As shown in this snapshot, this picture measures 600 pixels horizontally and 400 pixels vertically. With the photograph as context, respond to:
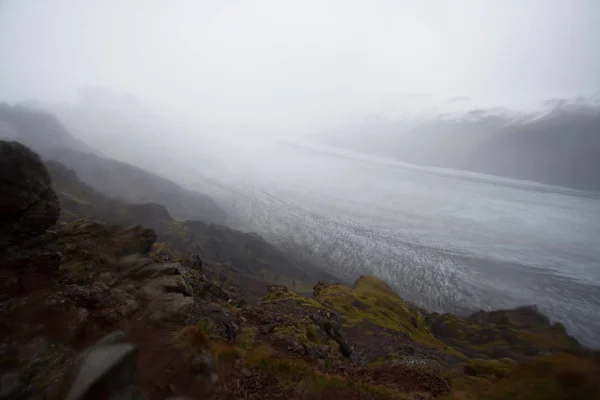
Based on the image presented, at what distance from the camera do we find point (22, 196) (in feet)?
43.3

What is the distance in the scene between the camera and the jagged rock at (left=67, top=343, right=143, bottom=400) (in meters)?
7.43

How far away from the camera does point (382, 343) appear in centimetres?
2620

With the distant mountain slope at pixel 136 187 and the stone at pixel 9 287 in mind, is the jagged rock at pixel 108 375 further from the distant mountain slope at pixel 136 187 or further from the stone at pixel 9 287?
the distant mountain slope at pixel 136 187

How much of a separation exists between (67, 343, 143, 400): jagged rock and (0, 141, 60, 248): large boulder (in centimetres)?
826

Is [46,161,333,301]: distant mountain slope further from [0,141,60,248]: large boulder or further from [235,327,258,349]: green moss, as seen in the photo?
[0,141,60,248]: large boulder

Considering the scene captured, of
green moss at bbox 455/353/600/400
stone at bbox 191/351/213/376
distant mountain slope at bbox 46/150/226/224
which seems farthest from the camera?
distant mountain slope at bbox 46/150/226/224

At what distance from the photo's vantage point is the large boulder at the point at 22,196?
499 inches

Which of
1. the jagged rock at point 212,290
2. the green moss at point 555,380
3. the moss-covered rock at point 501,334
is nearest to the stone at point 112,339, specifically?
the jagged rock at point 212,290

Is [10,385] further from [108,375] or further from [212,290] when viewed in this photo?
[212,290]

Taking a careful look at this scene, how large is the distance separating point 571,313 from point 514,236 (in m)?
68.2

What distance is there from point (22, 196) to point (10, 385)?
8.99 meters

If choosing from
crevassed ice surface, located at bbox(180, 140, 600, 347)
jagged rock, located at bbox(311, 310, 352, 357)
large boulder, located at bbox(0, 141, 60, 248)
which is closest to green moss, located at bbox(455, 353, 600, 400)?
jagged rock, located at bbox(311, 310, 352, 357)

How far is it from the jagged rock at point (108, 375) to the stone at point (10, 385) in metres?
1.51

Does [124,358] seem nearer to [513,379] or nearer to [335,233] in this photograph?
[513,379]
